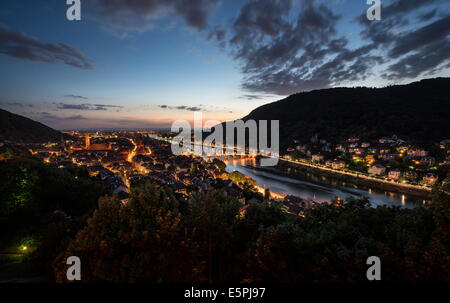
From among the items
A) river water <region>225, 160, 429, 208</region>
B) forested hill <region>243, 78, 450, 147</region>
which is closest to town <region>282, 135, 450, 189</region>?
river water <region>225, 160, 429, 208</region>

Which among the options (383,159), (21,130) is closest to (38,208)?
(383,159)

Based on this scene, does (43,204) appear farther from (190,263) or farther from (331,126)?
(331,126)

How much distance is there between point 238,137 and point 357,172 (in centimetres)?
5485

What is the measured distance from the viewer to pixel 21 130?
5112 cm

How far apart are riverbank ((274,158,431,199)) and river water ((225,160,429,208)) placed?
3.52 ft

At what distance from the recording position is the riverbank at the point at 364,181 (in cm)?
2299

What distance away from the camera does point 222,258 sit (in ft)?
12.0

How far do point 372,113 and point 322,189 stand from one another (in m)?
41.2

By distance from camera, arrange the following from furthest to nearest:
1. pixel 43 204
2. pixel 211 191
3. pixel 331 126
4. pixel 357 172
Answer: pixel 331 126 → pixel 357 172 → pixel 43 204 → pixel 211 191

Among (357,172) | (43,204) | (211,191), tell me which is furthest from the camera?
(357,172)

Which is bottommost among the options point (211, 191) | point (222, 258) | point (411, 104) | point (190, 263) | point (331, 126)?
point (222, 258)
